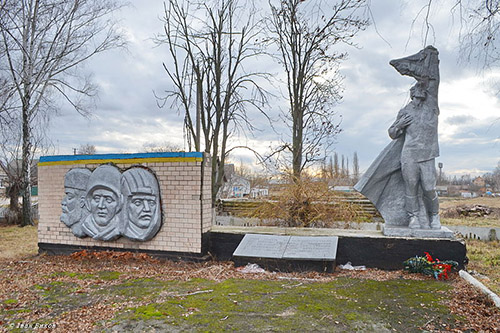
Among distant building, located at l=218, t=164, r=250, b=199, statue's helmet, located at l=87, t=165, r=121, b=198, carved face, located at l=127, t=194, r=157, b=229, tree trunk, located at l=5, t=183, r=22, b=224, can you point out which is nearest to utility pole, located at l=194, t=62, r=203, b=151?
statue's helmet, located at l=87, t=165, r=121, b=198

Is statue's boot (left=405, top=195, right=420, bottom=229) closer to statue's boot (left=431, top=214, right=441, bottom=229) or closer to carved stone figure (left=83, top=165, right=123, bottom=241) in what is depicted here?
statue's boot (left=431, top=214, right=441, bottom=229)

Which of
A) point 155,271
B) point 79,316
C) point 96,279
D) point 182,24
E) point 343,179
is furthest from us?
point 182,24

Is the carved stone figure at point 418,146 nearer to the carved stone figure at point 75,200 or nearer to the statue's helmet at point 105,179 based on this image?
the statue's helmet at point 105,179

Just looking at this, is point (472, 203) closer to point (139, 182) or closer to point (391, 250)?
point (391, 250)

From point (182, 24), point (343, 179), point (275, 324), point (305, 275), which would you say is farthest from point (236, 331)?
point (182, 24)

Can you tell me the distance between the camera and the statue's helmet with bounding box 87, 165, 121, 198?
737cm

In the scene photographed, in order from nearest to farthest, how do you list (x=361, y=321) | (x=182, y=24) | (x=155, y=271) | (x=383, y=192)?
(x=361, y=321)
(x=155, y=271)
(x=383, y=192)
(x=182, y=24)

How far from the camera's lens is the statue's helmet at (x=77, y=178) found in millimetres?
7676

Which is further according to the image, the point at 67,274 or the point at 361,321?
the point at 67,274

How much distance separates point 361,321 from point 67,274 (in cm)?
479

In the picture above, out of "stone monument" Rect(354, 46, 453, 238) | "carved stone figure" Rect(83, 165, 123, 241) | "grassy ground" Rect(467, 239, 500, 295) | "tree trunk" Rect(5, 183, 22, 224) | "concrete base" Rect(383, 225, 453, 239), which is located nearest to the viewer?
"grassy ground" Rect(467, 239, 500, 295)

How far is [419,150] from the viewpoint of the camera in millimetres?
6344

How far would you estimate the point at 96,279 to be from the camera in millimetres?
5957

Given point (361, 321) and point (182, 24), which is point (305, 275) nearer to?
point (361, 321)
